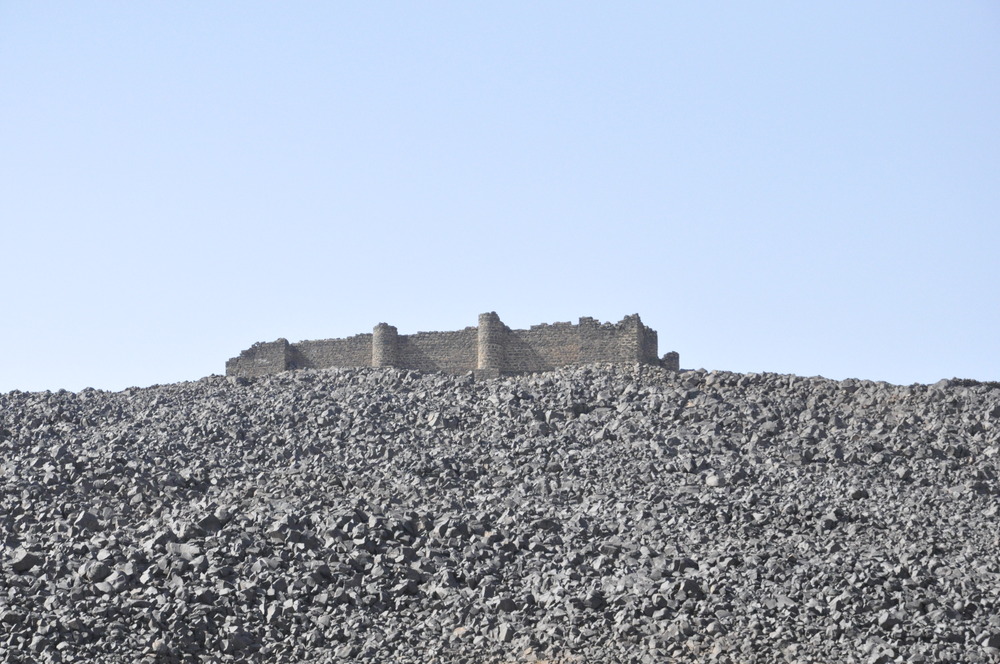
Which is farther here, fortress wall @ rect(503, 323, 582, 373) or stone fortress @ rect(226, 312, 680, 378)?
fortress wall @ rect(503, 323, 582, 373)

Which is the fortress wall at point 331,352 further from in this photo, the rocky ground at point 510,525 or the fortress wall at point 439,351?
the rocky ground at point 510,525

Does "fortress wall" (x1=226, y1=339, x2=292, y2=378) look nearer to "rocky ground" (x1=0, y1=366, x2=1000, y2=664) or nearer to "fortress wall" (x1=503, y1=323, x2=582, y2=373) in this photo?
"fortress wall" (x1=503, y1=323, x2=582, y2=373)

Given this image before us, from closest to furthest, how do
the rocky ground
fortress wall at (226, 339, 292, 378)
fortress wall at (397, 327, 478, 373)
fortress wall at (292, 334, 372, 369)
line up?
the rocky ground < fortress wall at (397, 327, 478, 373) < fortress wall at (226, 339, 292, 378) < fortress wall at (292, 334, 372, 369)

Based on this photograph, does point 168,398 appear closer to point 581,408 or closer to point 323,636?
point 581,408

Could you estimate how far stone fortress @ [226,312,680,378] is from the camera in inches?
1309

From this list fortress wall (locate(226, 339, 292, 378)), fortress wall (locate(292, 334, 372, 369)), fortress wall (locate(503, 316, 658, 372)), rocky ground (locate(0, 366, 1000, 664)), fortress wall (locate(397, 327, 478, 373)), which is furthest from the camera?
fortress wall (locate(292, 334, 372, 369))

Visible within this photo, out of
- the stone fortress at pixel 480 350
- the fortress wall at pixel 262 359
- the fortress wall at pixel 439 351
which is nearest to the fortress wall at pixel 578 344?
the stone fortress at pixel 480 350

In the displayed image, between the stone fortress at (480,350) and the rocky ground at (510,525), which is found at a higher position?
the stone fortress at (480,350)

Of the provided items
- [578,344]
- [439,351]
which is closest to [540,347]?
[578,344]

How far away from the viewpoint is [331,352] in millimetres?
35906

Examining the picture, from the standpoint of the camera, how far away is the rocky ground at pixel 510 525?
13930 millimetres

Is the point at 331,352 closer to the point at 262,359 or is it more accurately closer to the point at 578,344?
the point at 262,359

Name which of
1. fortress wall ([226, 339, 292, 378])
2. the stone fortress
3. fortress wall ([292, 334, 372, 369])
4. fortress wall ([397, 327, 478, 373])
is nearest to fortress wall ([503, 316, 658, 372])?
the stone fortress

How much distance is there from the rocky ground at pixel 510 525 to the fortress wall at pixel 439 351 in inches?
499
